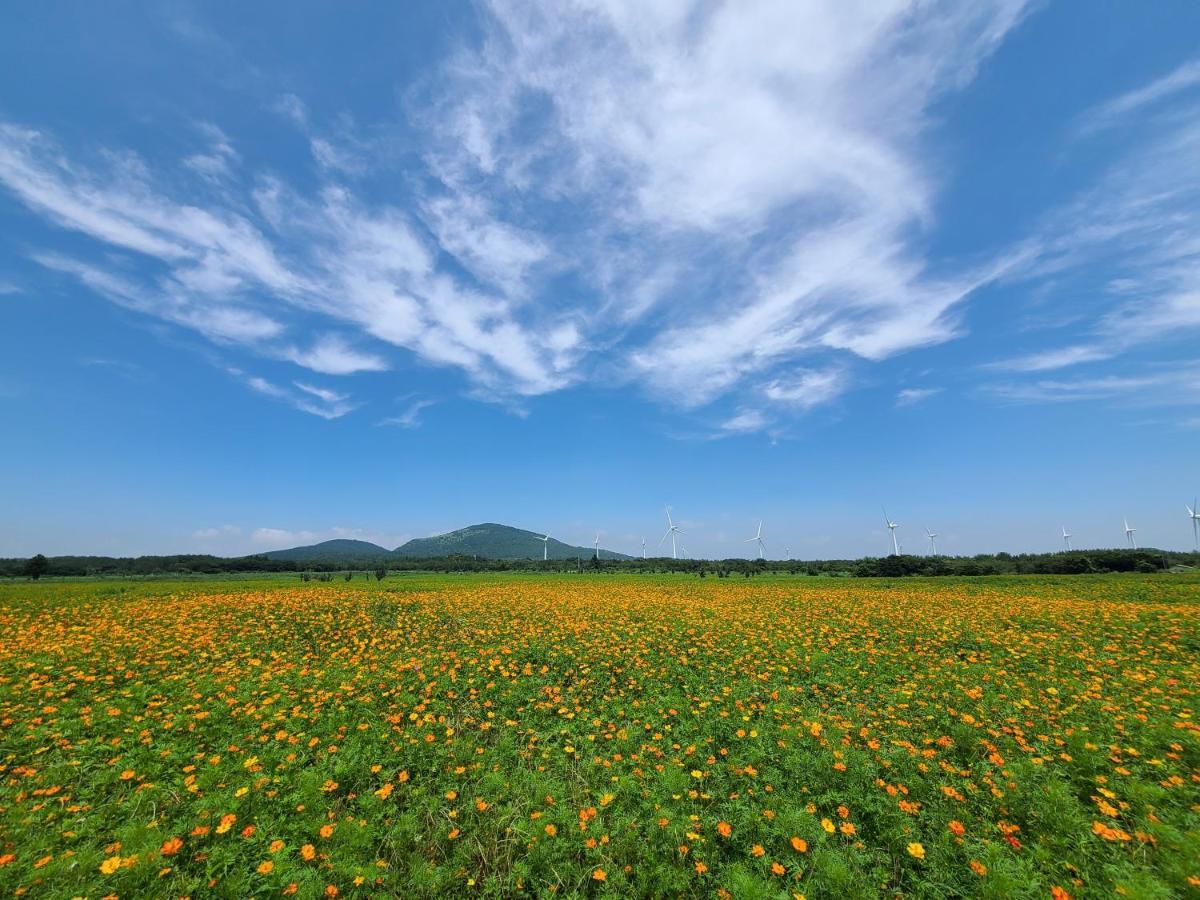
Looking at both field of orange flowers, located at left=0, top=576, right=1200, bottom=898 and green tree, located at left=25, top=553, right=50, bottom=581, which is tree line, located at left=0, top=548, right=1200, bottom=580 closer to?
green tree, located at left=25, top=553, right=50, bottom=581

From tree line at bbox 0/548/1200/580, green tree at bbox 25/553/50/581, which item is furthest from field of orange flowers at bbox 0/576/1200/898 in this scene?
green tree at bbox 25/553/50/581

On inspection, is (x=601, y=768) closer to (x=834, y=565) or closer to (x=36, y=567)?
(x=834, y=565)

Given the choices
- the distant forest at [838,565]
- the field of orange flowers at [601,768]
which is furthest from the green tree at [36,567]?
the field of orange flowers at [601,768]

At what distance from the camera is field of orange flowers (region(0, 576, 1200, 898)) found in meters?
4.74

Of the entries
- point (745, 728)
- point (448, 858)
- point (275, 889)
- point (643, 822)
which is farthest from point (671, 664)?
point (275, 889)

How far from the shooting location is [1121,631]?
1339cm

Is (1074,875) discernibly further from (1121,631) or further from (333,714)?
(1121,631)

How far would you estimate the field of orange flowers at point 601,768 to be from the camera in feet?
15.6

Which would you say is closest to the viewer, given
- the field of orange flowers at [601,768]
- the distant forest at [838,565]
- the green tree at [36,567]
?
the field of orange flowers at [601,768]

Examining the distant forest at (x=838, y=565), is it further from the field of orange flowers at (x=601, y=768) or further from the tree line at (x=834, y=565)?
the field of orange flowers at (x=601, y=768)

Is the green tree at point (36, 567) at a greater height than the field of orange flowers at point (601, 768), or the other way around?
the green tree at point (36, 567)

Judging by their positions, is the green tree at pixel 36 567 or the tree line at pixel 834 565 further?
the green tree at pixel 36 567

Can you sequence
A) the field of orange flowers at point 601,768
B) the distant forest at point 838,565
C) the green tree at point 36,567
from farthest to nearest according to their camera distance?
the green tree at point 36,567 < the distant forest at point 838,565 < the field of orange flowers at point 601,768

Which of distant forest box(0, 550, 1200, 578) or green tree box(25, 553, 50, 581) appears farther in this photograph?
green tree box(25, 553, 50, 581)
